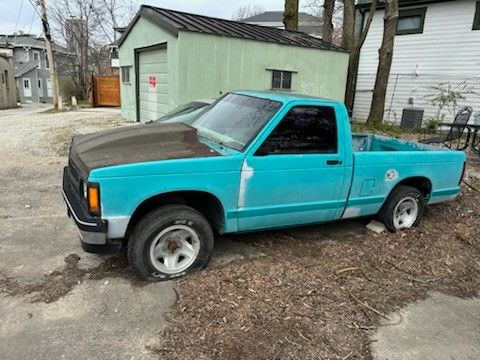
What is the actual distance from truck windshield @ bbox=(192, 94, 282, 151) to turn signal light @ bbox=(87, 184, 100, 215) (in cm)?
129

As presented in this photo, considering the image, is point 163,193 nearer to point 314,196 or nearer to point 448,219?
point 314,196

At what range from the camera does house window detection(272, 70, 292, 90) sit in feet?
37.4

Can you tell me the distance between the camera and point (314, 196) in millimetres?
4074

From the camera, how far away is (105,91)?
922 inches

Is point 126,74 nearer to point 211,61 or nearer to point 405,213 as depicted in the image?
point 211,61

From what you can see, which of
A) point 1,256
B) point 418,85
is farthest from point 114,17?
point 1,256

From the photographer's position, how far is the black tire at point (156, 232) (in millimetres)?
3387

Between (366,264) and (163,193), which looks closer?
(163,193)

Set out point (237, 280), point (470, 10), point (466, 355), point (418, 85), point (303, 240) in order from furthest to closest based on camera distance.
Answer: point (418, 85)
point (470, 10)
point (303, 240)
point (237, 280)
point (466, 355)

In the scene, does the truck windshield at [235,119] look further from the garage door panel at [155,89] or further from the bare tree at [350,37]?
the bare tree at [350,37]

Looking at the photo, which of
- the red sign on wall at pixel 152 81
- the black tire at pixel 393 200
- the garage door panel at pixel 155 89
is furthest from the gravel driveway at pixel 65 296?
the red sign on wall at pixel 152 81

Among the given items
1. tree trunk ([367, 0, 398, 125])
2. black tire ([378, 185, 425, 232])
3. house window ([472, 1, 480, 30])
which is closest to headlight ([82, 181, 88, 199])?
black tire ([378, 185, 425, 232])

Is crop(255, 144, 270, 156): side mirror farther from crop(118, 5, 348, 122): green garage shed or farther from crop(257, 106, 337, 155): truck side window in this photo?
crop(118, 5, 348, 122): green garage shed

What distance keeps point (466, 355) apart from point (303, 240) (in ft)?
6.71
